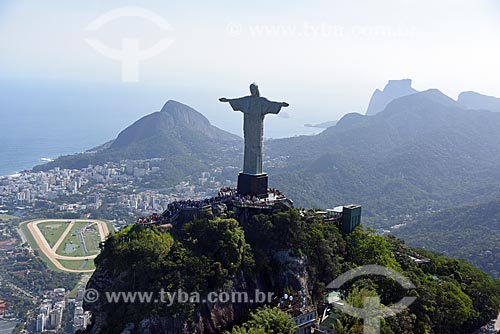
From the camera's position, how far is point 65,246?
127 feet

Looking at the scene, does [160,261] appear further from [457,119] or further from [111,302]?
[457,119]

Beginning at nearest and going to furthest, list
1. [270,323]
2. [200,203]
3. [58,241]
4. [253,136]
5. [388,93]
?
[270,323]
[200,203]
[253,136]
[58,241]
[388,93]

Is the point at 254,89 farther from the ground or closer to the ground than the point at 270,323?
farther from the ground

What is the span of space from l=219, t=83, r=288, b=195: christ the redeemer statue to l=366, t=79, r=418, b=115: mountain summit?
404 ft

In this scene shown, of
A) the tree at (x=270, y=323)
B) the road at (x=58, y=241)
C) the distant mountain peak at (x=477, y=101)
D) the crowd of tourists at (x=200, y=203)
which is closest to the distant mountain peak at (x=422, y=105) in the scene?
the distant mountain peak at (x=477, y=101)

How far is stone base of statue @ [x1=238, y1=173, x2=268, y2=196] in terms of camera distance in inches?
542

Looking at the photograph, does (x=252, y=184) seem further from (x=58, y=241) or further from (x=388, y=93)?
(x=388, y=93)

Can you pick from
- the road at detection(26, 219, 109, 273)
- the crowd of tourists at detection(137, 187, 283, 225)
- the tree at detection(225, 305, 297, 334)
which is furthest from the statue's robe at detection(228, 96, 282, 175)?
the road at detection(26, 219, 109, 273)

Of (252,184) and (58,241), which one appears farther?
(58,241)

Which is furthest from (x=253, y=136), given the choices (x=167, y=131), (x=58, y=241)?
(x=167, y=131)

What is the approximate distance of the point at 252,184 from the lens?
13.8 m

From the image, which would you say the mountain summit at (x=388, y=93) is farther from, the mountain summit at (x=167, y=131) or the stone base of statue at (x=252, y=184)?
the stone base of statue at (x=252, y=184)

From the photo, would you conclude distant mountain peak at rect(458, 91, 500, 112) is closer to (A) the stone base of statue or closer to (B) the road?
(B) the road

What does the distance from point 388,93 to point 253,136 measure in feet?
425
